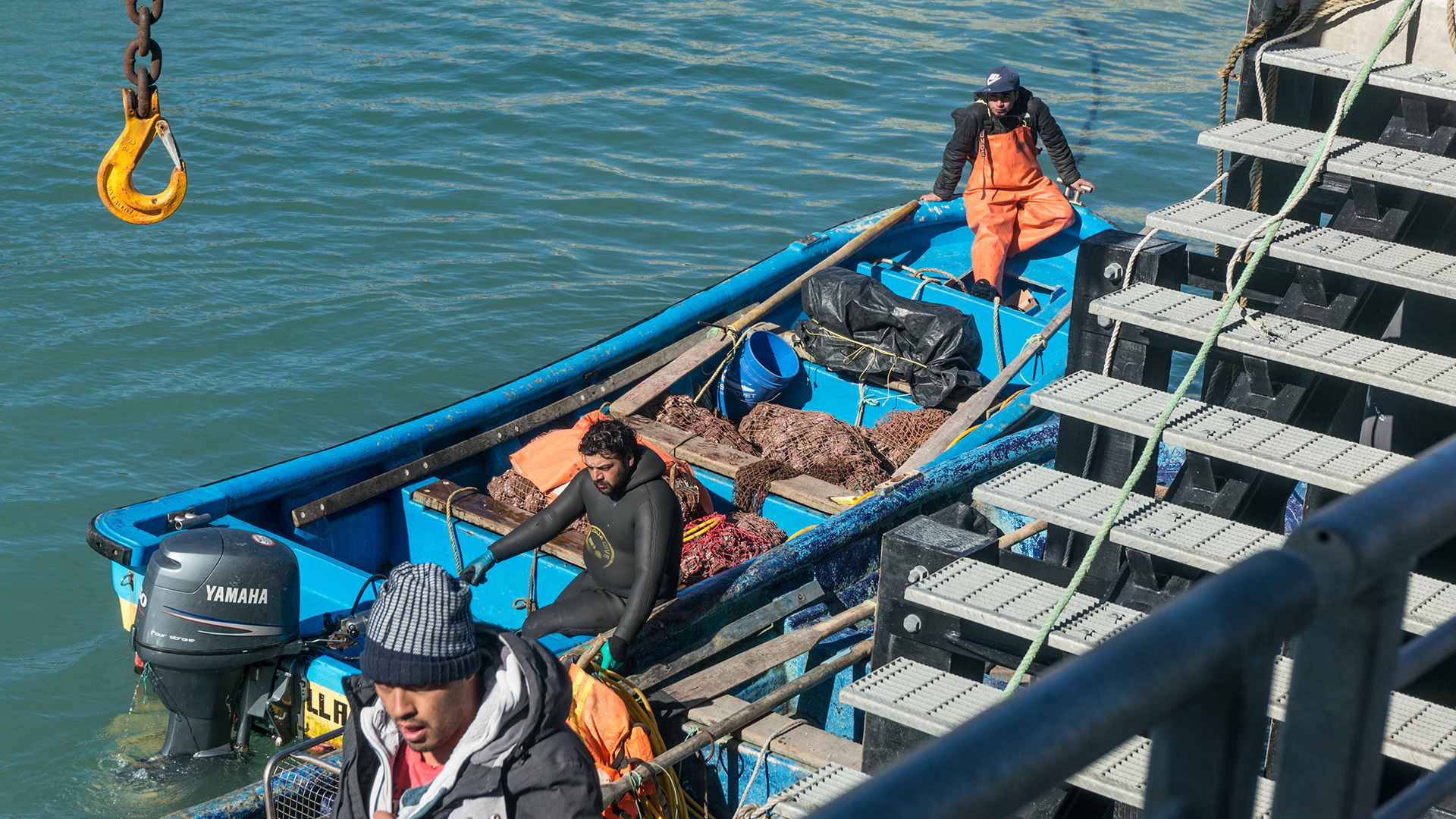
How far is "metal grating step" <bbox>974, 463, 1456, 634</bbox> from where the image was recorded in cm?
320

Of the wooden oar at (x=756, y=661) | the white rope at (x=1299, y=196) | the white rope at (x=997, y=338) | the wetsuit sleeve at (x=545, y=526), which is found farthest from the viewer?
the white rope at (x=997, y=338)

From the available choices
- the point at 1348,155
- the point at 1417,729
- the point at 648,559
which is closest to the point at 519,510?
the point at 648,559

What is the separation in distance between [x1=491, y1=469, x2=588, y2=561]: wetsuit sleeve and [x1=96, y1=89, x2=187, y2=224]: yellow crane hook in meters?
1.95

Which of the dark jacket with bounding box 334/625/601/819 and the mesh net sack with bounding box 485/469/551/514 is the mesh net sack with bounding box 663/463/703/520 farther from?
the dark jacket with bounding box 334/625/601/819

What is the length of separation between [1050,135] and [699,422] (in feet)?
11.8

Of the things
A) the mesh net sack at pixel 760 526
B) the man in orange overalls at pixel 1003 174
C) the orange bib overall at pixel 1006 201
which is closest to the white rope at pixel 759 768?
the mesh net sack at pixel 760 526

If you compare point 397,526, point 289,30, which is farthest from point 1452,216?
point 289,30

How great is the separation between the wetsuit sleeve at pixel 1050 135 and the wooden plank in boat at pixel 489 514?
4.89 meters

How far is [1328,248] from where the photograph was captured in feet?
12.0

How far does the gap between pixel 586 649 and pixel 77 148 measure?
11.3m

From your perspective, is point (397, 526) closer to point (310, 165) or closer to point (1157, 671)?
point (1157, 671)

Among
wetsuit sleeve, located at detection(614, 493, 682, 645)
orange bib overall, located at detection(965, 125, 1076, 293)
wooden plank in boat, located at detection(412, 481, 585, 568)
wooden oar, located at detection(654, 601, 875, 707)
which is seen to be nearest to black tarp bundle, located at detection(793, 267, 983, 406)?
orange bib overall, located at detection(965, 125, 1076, 293)

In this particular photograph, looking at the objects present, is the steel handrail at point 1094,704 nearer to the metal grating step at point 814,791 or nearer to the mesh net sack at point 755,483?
the metal grating step at point 814,791

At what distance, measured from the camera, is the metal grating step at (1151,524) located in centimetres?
320
